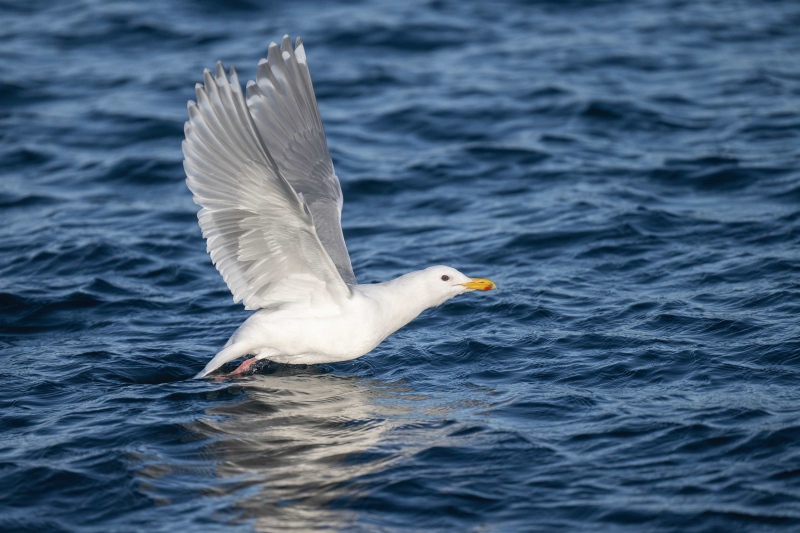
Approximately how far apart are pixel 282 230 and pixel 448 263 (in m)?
3.47

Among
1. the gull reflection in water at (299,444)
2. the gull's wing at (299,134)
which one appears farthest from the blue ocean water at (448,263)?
the gull's wing at (299,134)

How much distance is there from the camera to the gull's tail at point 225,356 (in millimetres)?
7961

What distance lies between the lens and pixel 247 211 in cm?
765

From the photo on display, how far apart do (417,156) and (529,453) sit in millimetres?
7329

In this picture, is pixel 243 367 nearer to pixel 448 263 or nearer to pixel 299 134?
pixel 299 134

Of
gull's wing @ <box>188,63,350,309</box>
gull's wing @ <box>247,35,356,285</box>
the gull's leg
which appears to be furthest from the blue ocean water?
gull's wing @ <box>247,35,356,285</box>

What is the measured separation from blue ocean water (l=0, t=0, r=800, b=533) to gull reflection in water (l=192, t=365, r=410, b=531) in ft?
0.08

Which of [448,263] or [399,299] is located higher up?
[399,299]

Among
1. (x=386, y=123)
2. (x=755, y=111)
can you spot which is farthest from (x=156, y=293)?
(x=755, y=111)

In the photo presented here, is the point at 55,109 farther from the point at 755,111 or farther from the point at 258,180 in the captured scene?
the point at 755,111

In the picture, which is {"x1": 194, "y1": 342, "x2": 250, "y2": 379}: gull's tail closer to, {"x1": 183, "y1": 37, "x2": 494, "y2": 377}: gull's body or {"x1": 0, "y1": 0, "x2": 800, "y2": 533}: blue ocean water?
{"x1": 183, "y1": 37, "x2": 494, "y2": 377}: gull's body

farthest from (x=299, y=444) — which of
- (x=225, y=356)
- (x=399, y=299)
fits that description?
(x=399, y=299)

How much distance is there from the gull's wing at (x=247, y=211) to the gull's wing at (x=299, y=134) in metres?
0.57

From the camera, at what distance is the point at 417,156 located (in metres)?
13.7
